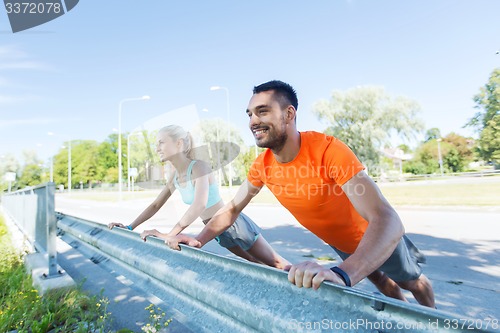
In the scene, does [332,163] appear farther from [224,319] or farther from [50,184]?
[50,184]

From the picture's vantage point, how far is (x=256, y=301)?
1.06 meters

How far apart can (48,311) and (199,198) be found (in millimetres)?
1504

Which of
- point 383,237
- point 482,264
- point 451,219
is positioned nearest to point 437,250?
point 482,264

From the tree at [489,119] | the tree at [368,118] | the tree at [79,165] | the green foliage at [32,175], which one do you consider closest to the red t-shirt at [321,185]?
the tree at [368,118]

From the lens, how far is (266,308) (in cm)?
101

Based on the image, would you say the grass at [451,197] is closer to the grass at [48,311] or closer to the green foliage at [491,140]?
the grass at [48,311]

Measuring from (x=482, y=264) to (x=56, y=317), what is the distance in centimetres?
555

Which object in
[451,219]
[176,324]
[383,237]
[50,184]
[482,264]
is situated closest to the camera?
[383,237]

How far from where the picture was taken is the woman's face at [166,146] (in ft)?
A: 10.6

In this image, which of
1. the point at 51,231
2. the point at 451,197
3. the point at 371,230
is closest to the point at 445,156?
the point at 451,197

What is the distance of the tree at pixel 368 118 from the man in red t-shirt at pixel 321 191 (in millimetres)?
35704

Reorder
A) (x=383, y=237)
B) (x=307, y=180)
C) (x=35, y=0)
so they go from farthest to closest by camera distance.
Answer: (x=35, y=0)
(x=307, y=180)
(x=383, y=237)

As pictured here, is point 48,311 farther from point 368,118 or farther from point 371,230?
point 368,118

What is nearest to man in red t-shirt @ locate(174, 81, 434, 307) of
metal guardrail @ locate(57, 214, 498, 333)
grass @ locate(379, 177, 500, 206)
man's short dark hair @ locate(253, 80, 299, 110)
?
man's short dark hair @ locate(253, 80, 299, 110)
